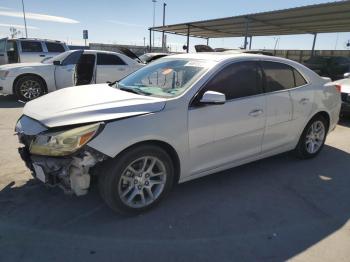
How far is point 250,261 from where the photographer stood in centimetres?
272

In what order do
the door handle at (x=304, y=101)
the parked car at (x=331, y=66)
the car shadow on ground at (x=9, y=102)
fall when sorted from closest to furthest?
the door handle at (x=304, y=101), the car shadow on ground at (x=9, y=102), the parked car at (x=331, y=66)

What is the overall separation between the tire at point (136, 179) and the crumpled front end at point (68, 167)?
0.45 feet

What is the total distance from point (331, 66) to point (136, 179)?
A: 18354 millimetres

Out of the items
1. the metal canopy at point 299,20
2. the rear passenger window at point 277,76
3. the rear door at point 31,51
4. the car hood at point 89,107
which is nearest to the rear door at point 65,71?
the rear door at point 31,51

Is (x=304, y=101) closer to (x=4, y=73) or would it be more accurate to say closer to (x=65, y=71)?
(x=65, y=71)

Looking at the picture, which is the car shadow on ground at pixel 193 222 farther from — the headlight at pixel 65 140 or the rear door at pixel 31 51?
the rear door at pixel 31 51

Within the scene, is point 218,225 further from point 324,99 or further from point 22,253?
point 324,99

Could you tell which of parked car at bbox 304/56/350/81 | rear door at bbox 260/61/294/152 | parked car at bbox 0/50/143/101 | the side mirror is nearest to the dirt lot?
rear door at bbox 260/61/294/152

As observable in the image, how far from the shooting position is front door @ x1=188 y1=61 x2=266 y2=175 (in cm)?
353

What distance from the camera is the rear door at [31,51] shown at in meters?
13.2

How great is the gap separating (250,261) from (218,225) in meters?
0.57

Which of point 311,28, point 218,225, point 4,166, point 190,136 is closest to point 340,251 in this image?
point 218,225

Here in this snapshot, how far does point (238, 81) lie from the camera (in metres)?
3.96

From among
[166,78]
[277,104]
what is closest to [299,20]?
[277,104]
